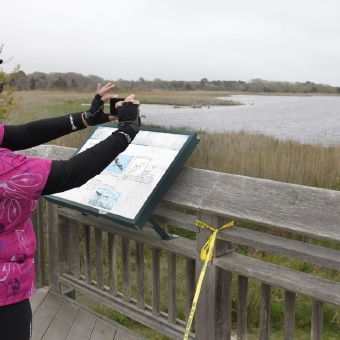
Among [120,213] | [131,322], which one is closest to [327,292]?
[120,213]

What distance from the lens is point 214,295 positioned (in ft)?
7.52

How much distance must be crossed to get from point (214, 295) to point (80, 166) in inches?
37.5

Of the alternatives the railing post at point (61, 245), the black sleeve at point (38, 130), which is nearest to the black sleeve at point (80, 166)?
the black sleeve at point (38, 130)

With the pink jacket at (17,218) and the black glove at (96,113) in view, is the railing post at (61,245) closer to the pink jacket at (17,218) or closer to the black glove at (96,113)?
the black glove at (96,113)

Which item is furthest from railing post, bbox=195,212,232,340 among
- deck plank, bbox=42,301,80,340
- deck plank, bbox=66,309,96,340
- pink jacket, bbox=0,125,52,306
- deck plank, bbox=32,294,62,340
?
deck plank, bbox=32,294,62,340

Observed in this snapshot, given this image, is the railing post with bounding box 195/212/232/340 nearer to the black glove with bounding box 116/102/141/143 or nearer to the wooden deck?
the black glove with bounding box 116/102/141/143

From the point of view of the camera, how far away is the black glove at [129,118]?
191cm

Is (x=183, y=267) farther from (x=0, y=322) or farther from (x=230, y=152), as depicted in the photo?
(x=230, y=152)

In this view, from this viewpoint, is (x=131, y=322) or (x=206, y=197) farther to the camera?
(x=131, y=322)

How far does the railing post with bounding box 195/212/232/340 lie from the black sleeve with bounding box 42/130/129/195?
24.8 inches

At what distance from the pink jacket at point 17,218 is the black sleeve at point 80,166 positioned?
34 millimetres

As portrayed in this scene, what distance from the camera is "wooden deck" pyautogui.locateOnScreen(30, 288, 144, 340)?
296 centimetres

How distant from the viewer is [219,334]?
92.6 inches

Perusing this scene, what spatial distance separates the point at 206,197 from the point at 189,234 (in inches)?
146
